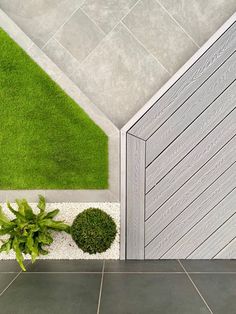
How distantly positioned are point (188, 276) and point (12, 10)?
13.6 feet

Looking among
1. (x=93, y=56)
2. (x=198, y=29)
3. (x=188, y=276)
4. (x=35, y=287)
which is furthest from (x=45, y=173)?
(x=198, y=29)

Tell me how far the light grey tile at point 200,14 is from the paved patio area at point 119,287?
3035 millimetres

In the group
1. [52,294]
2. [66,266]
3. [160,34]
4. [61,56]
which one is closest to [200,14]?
[160,34]

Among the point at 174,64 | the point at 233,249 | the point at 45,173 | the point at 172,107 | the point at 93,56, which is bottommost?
the point at 45,173

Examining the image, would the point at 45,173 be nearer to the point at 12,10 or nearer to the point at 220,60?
the point at 12,10

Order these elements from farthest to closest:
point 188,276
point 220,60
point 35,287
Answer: point 220,60 < point 188,276 < point 35,287

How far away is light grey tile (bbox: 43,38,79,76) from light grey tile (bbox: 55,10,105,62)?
0.10 m

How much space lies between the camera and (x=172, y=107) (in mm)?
3848

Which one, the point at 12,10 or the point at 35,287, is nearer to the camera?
the point at 35,287

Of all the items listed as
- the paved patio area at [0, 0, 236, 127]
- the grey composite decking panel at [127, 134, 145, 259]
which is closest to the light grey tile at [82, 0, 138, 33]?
the paved patio area at [0, 0, 236, 127]

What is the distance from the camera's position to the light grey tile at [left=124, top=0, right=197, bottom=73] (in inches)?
157

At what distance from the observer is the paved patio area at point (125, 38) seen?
13.1ft

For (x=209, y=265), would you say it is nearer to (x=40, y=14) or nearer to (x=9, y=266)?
(x=9, y=266)

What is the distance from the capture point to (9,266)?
3.69 m
